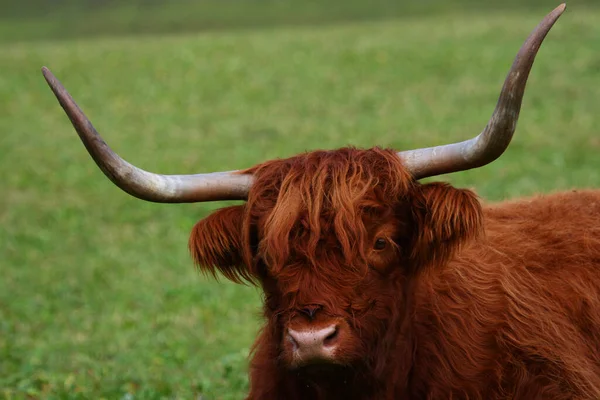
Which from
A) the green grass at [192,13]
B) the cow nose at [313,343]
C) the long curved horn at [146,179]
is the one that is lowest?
the cow nose at [313,343]

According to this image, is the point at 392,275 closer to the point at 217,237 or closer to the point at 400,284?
the point at 400,284

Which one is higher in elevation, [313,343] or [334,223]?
[334,223]

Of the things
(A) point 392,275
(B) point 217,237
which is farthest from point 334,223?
(B) point 217,237

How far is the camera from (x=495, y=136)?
4.30 metres

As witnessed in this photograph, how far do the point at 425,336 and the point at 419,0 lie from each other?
184ft

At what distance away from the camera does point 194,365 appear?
316 inches

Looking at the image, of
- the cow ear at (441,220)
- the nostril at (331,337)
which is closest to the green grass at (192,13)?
the cow ear at (441,220)

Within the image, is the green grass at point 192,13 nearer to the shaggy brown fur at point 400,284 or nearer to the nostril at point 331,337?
the shaggy brown fur at point 400,284

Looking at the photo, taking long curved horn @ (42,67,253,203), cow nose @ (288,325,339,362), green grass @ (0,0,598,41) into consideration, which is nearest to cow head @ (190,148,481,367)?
cow nose @ (288,325,339,362)

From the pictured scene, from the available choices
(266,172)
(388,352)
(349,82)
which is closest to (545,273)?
(388,352)

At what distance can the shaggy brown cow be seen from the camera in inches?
170

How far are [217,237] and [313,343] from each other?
1049mm

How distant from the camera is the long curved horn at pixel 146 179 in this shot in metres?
4.39

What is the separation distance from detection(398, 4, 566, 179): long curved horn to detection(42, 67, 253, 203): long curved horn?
2.90 ft
